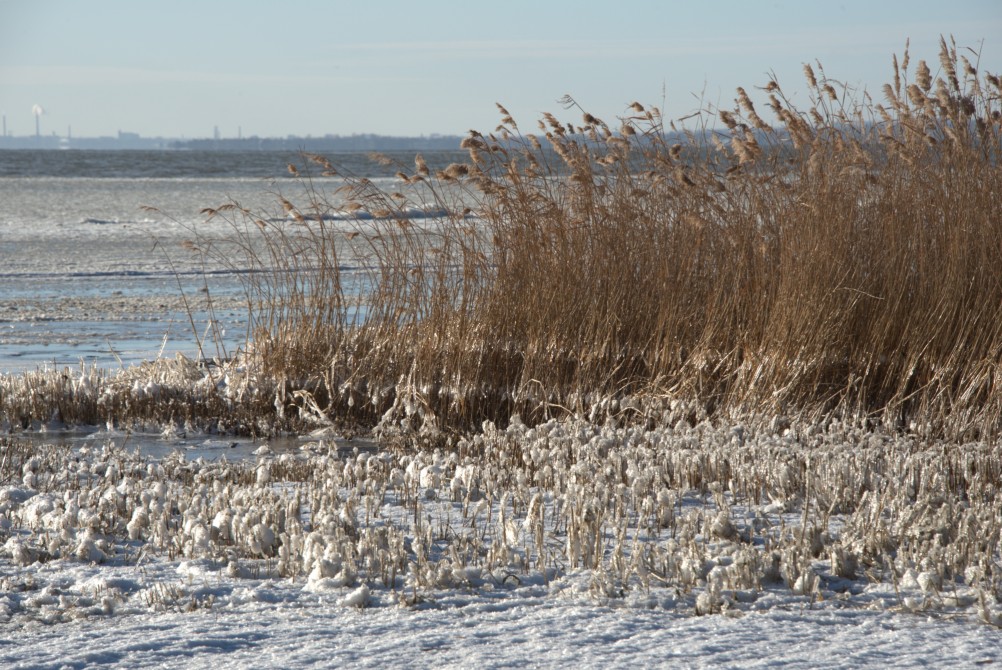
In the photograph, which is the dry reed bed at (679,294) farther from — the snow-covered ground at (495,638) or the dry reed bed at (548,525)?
the snow-covered ground at (495,638)

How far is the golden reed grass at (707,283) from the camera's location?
18.4ft

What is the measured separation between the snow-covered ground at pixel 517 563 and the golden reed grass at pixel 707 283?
94 cm

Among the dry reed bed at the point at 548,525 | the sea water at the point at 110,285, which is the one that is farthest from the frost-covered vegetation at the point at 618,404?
the sea water at the point at 110,285

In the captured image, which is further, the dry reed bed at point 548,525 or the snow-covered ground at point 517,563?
the dry reed bed at point 548,525

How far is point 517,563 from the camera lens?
11.2 ft

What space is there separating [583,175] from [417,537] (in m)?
3.13

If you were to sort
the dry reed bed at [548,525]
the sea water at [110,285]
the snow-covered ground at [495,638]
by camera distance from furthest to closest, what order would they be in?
the sea water at [110,285]
the dry reed bed at [548,525]
the snow-covered ground at [495,638]

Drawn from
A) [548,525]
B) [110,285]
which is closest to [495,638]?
[548,525]

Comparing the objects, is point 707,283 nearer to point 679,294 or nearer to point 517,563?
point 679,294

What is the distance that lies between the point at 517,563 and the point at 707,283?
120 inches

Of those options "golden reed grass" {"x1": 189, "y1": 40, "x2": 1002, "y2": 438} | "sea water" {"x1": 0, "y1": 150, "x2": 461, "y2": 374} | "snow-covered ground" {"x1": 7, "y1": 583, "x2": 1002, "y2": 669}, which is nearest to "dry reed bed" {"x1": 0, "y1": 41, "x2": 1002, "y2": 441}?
"golden reed grass" {"x1": 189, "y1": 40, "x2": 1002, "y2": 438}

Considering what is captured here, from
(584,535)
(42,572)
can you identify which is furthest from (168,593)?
(584,535)

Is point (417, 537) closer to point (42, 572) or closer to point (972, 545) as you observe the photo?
point (42, 572)

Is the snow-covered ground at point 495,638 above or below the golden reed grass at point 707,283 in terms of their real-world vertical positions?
below
